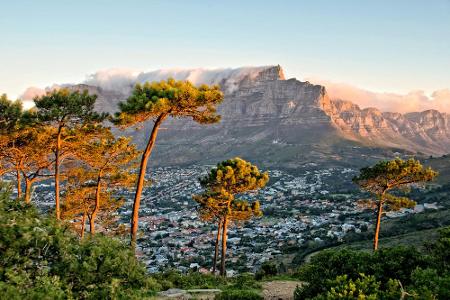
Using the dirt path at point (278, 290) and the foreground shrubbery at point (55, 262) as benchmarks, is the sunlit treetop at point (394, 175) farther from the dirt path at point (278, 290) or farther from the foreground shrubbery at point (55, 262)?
the foreground shrubbery at point (55, 262)

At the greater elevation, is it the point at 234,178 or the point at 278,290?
the point at 234,178

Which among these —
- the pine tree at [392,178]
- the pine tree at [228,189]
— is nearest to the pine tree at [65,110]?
the pine tree at [228,189]

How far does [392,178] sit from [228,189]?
12290 mm

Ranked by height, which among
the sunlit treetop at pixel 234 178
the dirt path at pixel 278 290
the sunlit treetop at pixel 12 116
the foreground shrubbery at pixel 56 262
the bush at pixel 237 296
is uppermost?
the sunlit treetop at pixel 12 116

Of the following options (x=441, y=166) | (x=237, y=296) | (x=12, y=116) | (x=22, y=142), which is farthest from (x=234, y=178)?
(x=441, y=166)

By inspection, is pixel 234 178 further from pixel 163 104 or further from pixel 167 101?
pixel 163 104

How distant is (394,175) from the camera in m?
26.9

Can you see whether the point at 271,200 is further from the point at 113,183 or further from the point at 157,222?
the point at 113,183

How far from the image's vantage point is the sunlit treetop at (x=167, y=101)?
54.0 feet

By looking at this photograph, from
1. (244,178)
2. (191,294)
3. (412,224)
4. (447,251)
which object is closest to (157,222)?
(412,224)

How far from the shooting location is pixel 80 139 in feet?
74.9

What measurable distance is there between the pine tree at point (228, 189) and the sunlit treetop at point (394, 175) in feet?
25.9

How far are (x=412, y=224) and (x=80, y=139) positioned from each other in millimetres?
47776

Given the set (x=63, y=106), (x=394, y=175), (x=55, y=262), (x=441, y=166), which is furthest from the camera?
(x=441, y=166)
